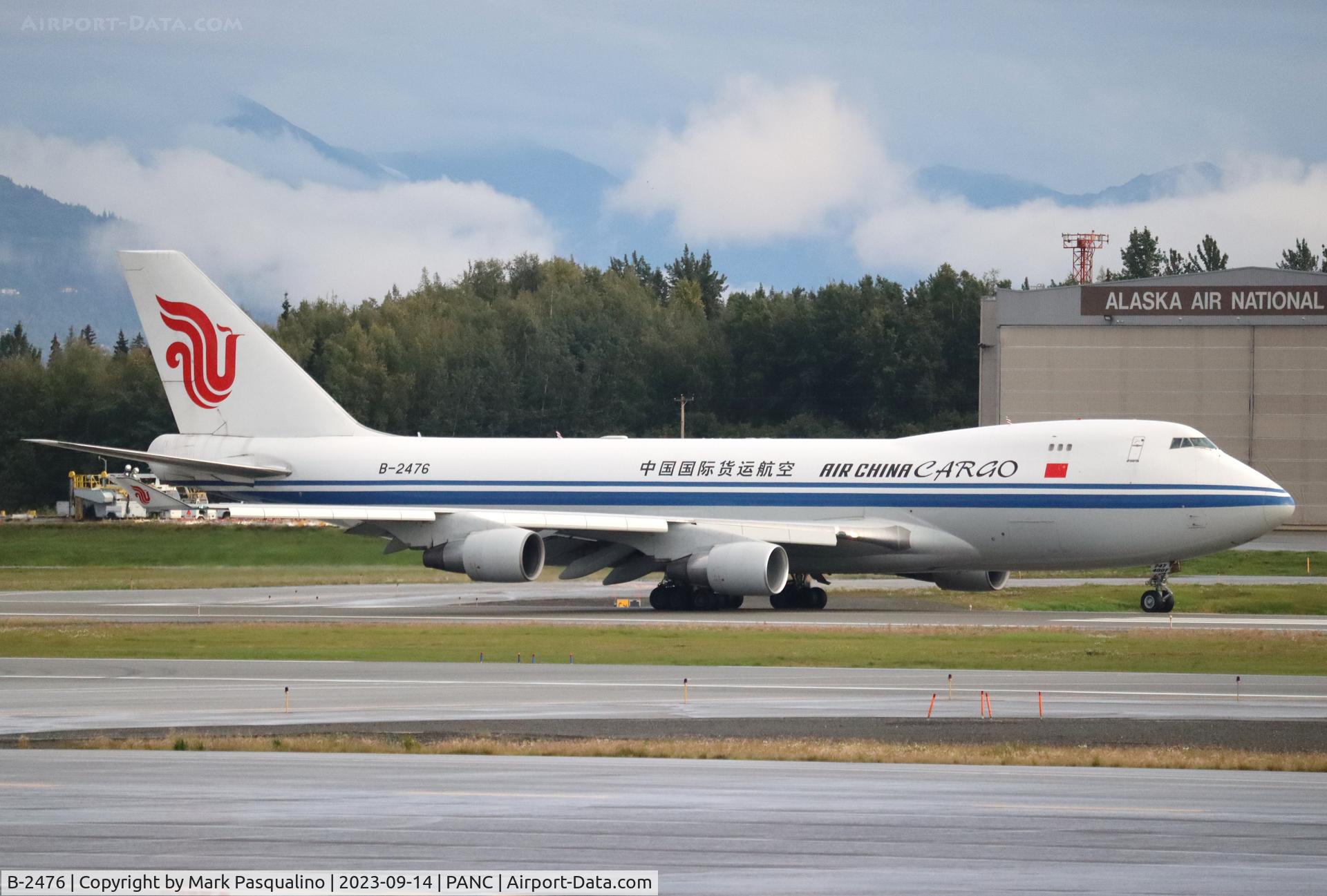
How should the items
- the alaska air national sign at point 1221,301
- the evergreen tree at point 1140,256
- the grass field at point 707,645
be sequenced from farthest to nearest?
the evergreen tree at point 1140,256 → the alaska air national sign at point 1221,301 → the grass field at point 707,645

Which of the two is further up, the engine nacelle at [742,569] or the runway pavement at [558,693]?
the engine nacelle at [742,569]

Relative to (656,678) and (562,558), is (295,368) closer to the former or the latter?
(562,558)

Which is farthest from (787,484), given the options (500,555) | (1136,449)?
(1136,449)

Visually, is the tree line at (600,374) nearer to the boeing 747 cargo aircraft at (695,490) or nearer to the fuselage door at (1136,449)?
the boeing 747 cargo aircraft at (695,490)

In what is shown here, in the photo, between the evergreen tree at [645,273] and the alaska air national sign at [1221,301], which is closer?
the alaska air national sign at [1221,301]

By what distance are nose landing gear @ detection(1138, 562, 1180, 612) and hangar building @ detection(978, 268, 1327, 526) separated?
37157mm

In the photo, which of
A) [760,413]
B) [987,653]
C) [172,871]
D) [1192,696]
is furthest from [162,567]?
[760,413]

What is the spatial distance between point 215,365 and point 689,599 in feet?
48.9

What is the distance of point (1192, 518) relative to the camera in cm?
3534

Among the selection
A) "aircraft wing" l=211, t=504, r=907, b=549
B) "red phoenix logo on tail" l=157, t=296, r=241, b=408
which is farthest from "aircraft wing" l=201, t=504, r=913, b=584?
"red phoenix logo on tail" l=157, t=296, r=241, b=408

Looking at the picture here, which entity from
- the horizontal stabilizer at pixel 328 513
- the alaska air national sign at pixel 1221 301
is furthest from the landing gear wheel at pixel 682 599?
the alaska air national sign at pixel 1221 301

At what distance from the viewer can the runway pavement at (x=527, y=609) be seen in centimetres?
3316

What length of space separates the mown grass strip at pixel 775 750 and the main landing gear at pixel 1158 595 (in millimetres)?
20600

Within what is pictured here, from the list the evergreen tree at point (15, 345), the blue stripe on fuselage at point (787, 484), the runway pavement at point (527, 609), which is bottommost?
the runway pavement at point (527, 609)
